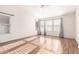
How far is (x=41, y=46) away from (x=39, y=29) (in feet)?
0.88

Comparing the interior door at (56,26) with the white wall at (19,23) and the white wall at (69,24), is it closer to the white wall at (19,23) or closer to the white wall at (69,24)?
the white wall at (69,24)

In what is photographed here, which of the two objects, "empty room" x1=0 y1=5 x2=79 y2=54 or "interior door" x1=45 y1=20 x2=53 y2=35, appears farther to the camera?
"interior door" x1=45 y1=20 x2=53 y2=35

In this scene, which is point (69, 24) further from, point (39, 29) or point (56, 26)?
point (39, 29)

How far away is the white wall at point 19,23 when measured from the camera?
1.15 meters

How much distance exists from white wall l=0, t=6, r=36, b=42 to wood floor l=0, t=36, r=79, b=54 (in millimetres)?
85

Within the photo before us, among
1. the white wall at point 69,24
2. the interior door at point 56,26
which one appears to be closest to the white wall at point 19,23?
the interior door at point 56,26

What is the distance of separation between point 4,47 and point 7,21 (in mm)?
360

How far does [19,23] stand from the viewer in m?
1.25

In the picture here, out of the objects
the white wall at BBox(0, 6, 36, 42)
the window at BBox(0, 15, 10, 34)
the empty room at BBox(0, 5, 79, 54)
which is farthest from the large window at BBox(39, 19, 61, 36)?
the window at BBox(0, 15, 10, 34)

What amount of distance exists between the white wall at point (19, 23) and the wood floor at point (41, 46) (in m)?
0.08

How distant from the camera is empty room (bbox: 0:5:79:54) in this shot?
1.15 metres

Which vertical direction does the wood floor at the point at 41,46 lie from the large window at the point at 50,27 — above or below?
below

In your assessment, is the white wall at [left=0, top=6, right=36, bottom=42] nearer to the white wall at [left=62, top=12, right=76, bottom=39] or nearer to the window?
the window
